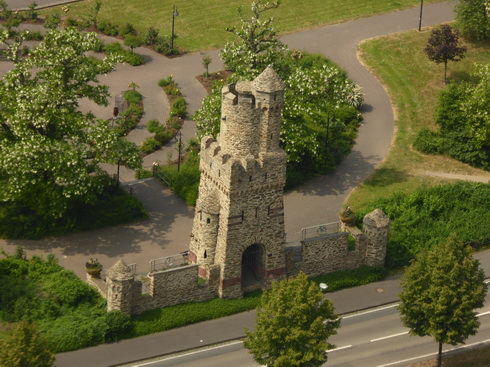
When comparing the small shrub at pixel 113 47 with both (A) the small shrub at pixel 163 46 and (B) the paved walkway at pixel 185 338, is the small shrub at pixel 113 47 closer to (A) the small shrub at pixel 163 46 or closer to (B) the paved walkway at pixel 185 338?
(A) the small shrub at pixel 163 46

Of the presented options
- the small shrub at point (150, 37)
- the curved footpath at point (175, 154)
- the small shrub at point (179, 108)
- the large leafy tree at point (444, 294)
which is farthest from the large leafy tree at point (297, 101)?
the large leafy tree at point (444, 294)

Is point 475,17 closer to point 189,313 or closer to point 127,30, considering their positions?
point 127,30

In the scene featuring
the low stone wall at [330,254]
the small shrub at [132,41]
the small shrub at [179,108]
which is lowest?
the low stone wall at [330,254]

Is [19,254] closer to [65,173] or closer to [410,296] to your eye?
[65,173]

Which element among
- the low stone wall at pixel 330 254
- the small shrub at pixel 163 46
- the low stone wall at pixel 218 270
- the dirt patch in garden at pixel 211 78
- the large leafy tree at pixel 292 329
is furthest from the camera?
the small shrub at pixel 163 46

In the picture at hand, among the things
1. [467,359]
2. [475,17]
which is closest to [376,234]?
[467,359]
